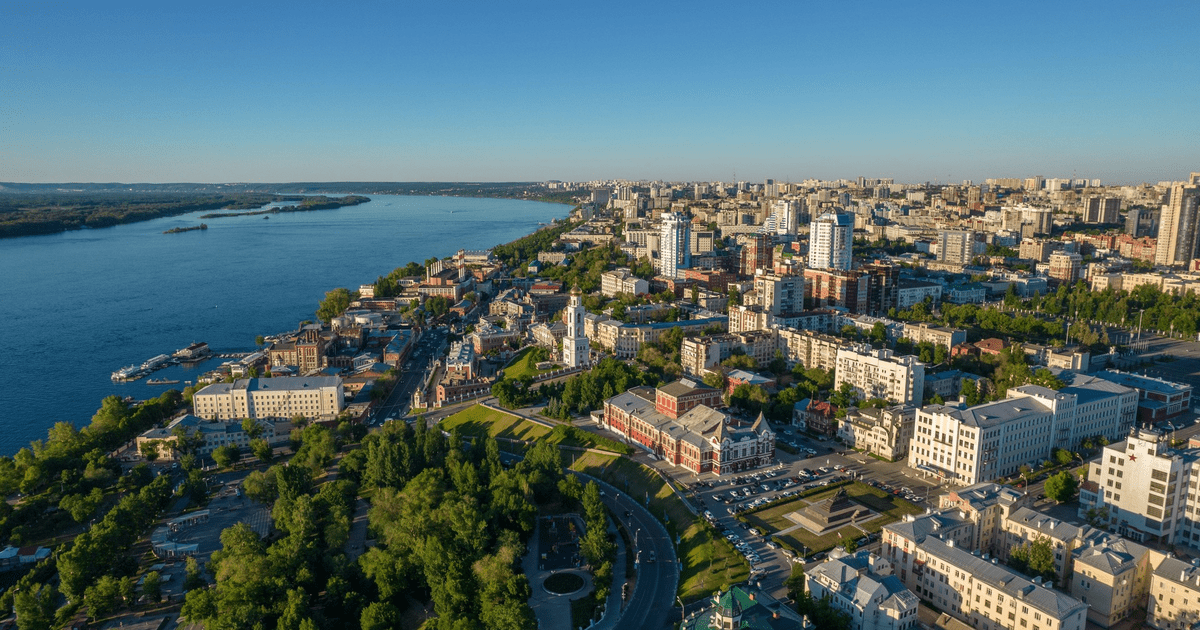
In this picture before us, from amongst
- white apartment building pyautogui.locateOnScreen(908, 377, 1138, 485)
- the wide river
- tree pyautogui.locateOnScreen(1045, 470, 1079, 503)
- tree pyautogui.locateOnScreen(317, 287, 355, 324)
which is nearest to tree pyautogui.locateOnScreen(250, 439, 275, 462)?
the wide river

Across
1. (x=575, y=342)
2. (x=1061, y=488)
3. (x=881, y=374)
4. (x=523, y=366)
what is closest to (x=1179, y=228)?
(x=881, y=374)

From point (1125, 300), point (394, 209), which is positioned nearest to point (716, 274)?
point (1125, 300)

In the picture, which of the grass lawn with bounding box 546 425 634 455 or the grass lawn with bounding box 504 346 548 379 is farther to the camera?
the grass lawn with bounding box 504 346 548 379

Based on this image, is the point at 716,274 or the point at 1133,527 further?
the point at 716,274

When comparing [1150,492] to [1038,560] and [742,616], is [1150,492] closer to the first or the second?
[1038,560]

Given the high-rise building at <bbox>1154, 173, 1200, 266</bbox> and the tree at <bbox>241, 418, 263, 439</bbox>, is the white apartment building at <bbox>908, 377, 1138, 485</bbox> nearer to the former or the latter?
the tree at <bbox>241, 418, 263, 439</bbox>

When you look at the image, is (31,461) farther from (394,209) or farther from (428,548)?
(394,209)
